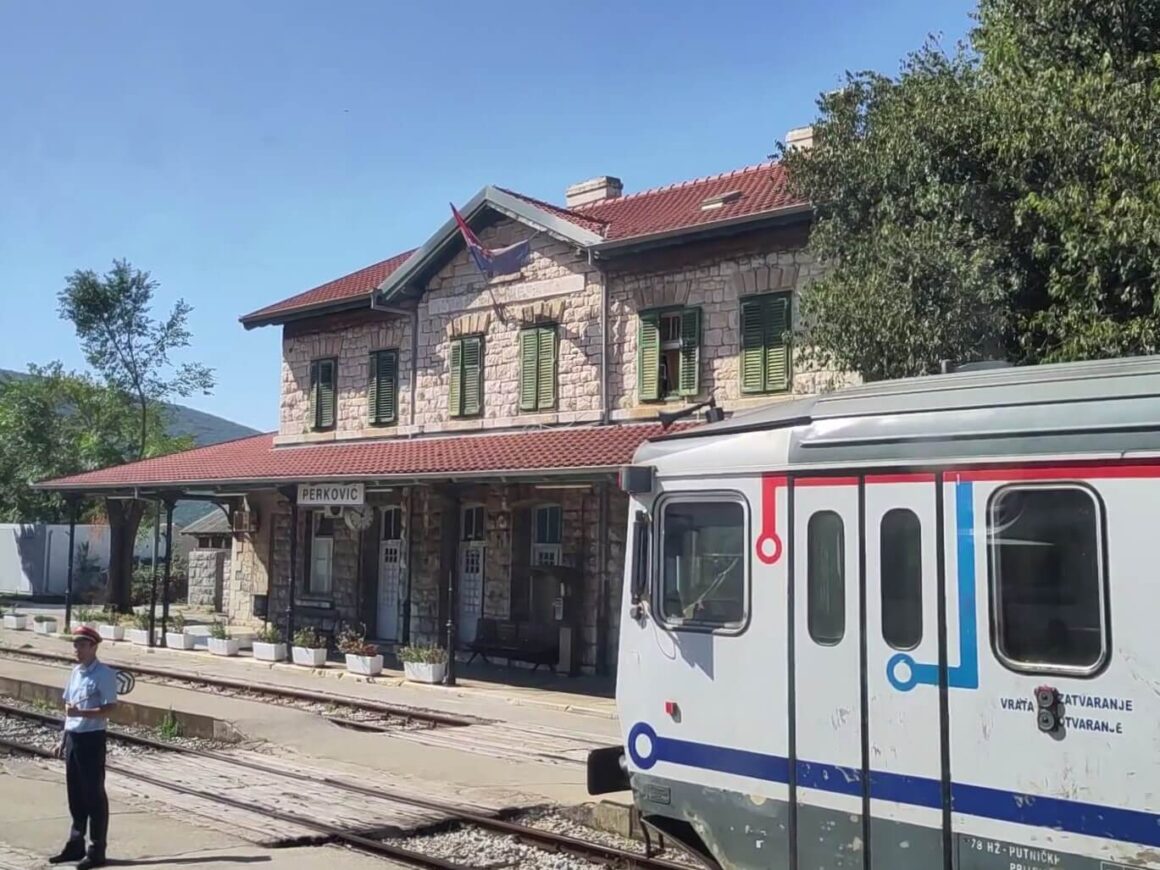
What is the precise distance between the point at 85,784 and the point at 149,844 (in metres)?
0.79

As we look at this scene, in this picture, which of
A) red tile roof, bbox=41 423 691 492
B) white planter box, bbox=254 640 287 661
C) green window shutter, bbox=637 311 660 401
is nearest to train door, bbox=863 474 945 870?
red tile roof, bbox=41 423 691 492

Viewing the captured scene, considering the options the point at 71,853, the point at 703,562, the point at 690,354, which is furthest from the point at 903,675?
the point at 690,354

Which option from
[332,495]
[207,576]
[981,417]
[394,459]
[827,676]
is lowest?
[207,576]

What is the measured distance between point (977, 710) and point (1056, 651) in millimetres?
431

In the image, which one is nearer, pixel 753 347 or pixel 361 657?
pixel 753 347

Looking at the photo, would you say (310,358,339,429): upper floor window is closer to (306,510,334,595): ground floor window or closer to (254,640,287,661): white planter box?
(306,510,334,595): ground floor window

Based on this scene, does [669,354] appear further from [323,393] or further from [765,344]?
[323,393]

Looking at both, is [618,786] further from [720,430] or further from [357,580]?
[357,580]

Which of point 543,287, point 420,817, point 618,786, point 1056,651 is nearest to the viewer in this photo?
point 1056,651

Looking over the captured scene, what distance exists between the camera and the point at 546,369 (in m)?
19.6

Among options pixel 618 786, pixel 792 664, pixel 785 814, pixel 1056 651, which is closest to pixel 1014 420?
pixel 1056 651

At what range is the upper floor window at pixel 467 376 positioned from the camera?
818 inches

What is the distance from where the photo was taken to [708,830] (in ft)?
20.7

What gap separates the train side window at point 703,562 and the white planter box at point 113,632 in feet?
66.9
